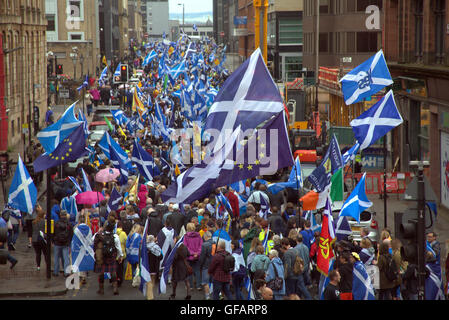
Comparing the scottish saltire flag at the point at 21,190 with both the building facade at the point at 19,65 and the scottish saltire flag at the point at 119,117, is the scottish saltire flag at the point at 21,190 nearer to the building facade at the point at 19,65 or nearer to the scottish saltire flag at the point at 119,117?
the scottish saltire flag at the point at 119,117

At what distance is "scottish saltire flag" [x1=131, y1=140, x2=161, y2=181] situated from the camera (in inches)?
→ 1007

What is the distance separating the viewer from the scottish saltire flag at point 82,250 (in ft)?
59.5

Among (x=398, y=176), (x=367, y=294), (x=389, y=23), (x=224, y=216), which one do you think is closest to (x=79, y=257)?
Answer: (x=224, y=216)

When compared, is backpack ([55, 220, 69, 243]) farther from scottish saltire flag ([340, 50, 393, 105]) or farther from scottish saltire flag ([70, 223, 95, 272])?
scottish saltire flag ([340, 50, 393, 105])

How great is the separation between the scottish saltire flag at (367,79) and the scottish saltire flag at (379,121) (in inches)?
72.8

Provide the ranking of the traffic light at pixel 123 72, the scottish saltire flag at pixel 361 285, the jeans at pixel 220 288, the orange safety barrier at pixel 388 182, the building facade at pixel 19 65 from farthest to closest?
the traffic light at pixel 123 72
the building facade at pixel 19 65
the orange safety barrier at pixel 388 182
the jeans at pixel 220 288
the scottish saltire flag at pixel 361 285

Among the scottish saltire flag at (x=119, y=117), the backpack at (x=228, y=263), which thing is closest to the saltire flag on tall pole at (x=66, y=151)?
the backpack at (x=228, y=263)

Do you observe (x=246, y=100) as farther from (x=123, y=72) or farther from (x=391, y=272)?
(x=123, y=72)

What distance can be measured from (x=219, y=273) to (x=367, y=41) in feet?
168

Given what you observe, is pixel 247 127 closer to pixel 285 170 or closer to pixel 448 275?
pixel 448 275

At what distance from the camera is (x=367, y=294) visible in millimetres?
14156

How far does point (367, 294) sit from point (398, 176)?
39.5 ft

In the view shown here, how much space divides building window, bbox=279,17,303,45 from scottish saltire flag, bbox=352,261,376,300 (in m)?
75.9

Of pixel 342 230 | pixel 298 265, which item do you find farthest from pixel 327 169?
pixel 298 265
